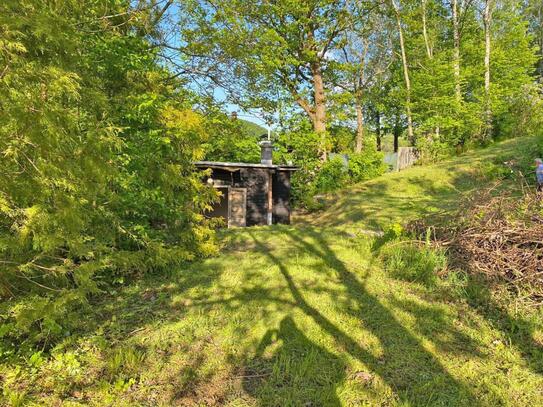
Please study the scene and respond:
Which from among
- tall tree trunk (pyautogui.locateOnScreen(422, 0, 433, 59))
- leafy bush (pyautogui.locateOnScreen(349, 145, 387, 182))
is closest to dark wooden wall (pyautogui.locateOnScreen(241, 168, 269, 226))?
Result: leafy bush (pyautogui.locateOnScreen(349, 145, 387, 182))

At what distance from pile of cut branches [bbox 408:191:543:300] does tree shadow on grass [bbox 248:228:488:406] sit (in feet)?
5.72

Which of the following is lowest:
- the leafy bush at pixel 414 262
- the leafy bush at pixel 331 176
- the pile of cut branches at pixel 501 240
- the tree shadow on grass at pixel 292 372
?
the tree shadow on grass at pixel 292 372

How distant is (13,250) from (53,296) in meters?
0.78

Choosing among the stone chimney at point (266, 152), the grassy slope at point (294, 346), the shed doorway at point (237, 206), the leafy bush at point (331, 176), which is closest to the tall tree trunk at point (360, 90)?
the leafy bush at point (331, 176)

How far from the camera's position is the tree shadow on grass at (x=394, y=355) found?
3266mm

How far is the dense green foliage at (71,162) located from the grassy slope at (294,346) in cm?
66

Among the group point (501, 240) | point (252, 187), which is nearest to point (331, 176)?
point (252, 187)

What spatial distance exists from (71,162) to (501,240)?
18.9 ft

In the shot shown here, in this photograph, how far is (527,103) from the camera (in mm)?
20656

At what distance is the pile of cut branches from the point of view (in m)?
4.83

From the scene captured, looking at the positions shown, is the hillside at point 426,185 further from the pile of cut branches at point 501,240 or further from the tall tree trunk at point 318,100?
the tall tree trunk at point 318,100

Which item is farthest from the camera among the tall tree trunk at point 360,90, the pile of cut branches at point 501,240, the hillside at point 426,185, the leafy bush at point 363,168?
the tall tree trunk at point 360,90

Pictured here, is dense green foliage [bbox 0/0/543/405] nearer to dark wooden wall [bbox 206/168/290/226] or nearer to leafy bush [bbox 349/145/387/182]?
dark wooden wall [bbox 206/168/290/226]

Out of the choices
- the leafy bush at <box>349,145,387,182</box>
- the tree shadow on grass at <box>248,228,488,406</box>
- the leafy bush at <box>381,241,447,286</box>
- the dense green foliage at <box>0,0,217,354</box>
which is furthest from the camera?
the leafy bush at <box>349,145,387,182</box>
